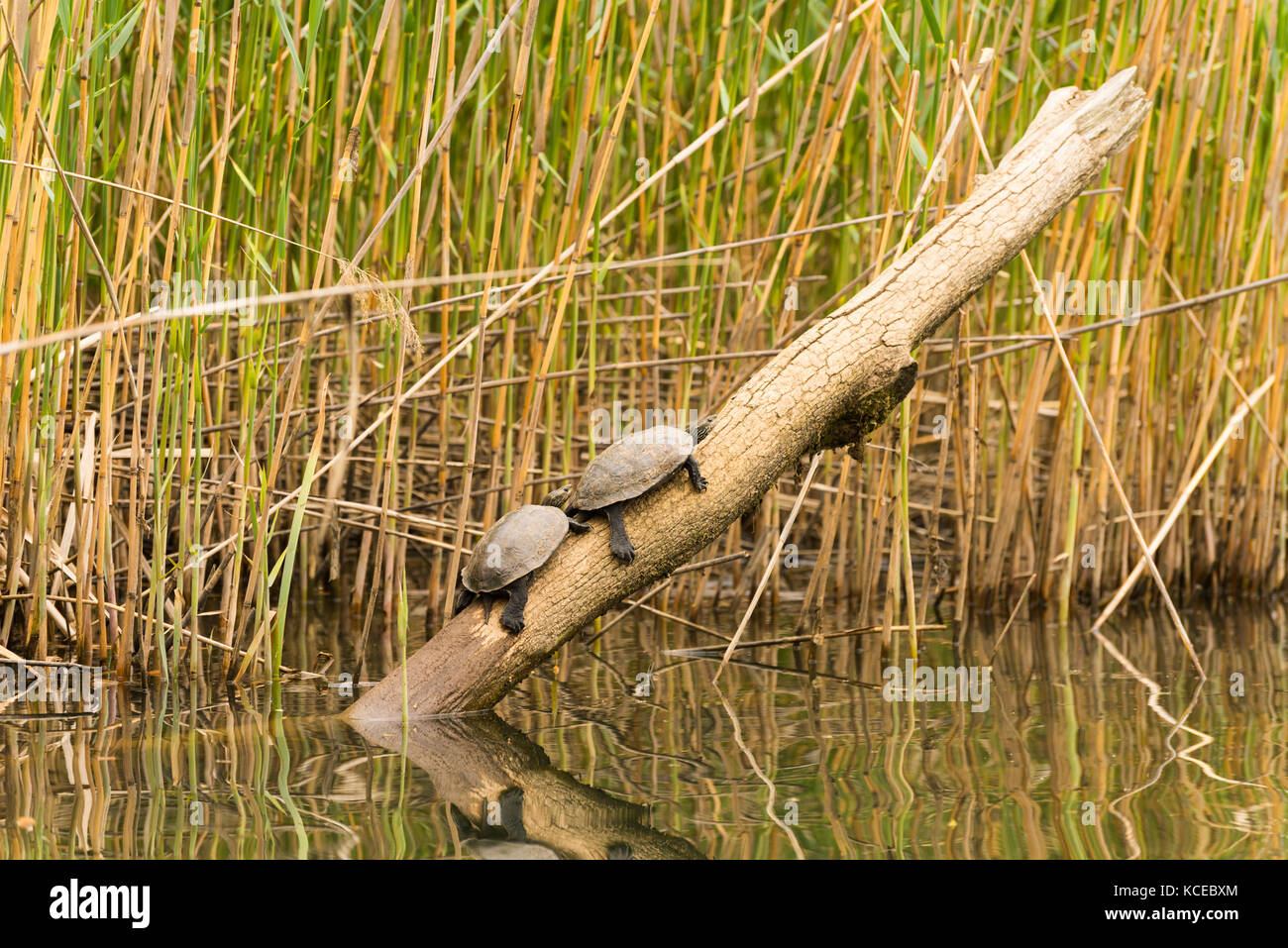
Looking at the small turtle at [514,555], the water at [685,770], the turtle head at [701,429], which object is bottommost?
the water at [685,770]

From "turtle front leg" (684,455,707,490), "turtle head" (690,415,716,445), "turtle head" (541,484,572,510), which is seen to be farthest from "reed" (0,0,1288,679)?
"turtle front leg" (684,455,707,490)

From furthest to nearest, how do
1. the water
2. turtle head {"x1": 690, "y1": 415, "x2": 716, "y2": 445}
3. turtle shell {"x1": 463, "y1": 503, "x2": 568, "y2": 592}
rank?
turtle head {"x1": 690, "y1": 415, "x2": 716, "y2": 445}
turtle shell {"x1": 463, "y1": 503, "x2": 568, "y2": 592}
the water

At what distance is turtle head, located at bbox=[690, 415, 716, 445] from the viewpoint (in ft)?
8.48

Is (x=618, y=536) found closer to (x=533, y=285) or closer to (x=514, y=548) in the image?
(x=514, y=548)

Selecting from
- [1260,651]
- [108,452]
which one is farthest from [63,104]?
[1260,651]

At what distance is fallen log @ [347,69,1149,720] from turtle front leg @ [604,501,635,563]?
25 mm

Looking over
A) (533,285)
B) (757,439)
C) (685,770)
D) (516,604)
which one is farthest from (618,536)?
(533,285)

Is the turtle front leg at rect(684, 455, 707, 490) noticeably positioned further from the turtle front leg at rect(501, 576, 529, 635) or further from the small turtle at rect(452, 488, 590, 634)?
the turtle front leg at rect(501, 576, 529, 635)

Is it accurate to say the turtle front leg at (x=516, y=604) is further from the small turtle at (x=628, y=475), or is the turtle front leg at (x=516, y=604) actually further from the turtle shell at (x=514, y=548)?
the small turtle at (x=628, y=475)

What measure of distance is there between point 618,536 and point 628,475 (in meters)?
0.13

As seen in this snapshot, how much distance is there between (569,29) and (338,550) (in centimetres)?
188

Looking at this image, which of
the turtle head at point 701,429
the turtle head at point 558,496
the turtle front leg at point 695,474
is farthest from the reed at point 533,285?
the turtle front leg at point 695,474

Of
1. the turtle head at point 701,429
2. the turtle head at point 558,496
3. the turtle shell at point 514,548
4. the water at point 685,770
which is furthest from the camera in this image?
the turtle head at point 558,496

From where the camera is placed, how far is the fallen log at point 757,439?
8.20 ft
